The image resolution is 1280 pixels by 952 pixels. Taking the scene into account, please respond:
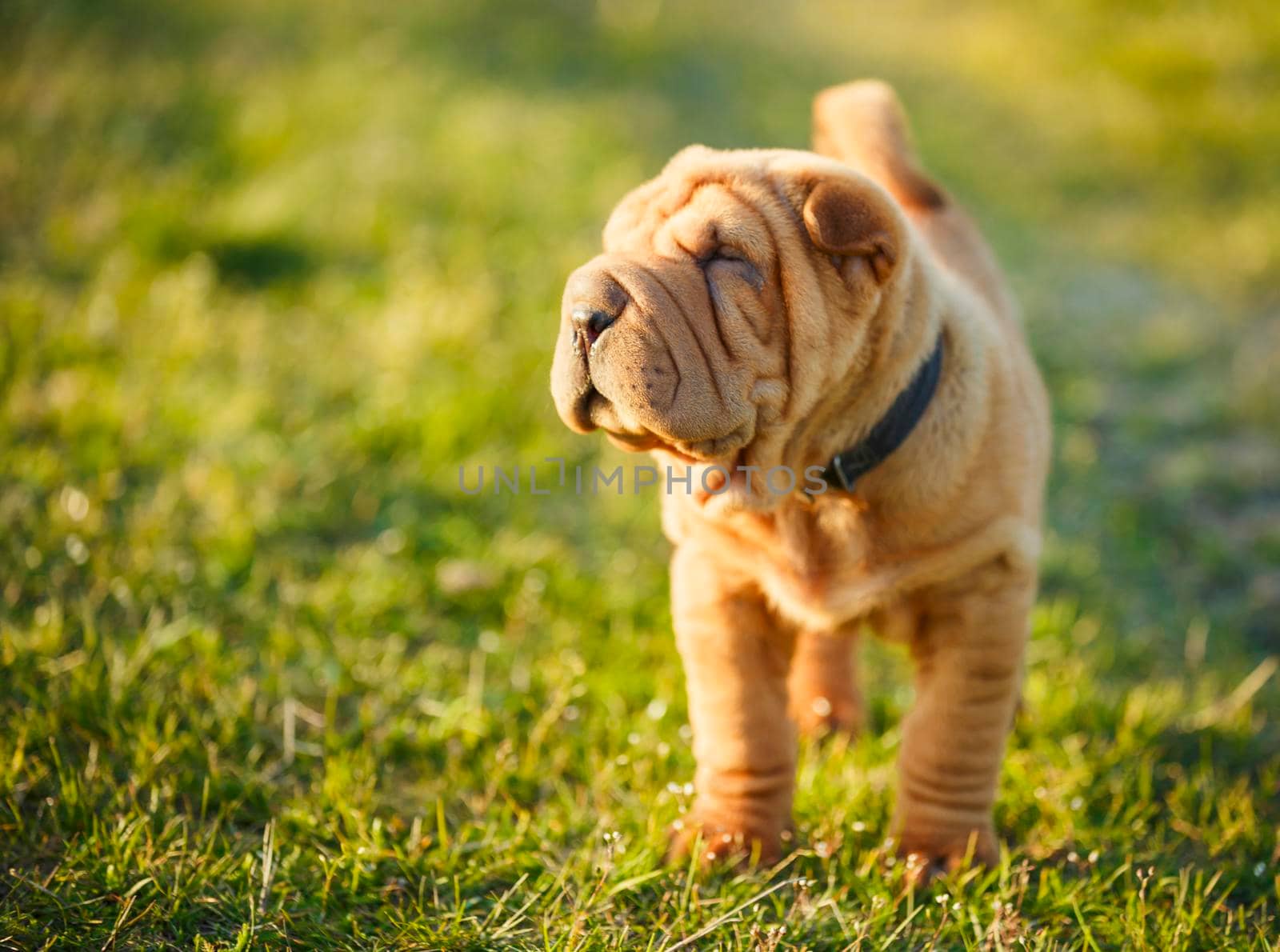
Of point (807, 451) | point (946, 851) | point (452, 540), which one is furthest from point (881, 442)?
point (452, 540)

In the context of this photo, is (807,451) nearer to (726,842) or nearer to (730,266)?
(730,266)

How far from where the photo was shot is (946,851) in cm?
244

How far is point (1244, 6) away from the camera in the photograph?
26.8 ft

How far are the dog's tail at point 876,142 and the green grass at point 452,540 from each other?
1439mm

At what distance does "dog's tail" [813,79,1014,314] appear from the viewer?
3018 millimetres

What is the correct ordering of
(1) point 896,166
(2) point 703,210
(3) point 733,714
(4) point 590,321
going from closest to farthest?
1. (4) point 590,321
2. (2) point 703,210
3. (3) point 733,714
4. (1) point 896,166

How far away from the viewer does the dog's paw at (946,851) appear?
2400mm

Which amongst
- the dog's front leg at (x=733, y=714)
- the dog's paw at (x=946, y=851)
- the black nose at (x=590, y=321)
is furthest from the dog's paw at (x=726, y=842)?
the black nose at (x=590, y=321)

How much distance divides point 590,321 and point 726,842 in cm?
123

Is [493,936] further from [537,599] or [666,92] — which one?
[666,92]

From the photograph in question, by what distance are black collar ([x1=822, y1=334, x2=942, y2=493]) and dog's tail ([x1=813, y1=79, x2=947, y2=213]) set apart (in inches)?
38.8

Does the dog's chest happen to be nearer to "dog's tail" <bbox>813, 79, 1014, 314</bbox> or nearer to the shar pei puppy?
the shar pei puppy

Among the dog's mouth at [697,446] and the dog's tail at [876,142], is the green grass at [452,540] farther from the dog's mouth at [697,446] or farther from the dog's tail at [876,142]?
the dog's tail at [876,142]

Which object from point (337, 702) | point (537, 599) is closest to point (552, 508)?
point (537, 599)
